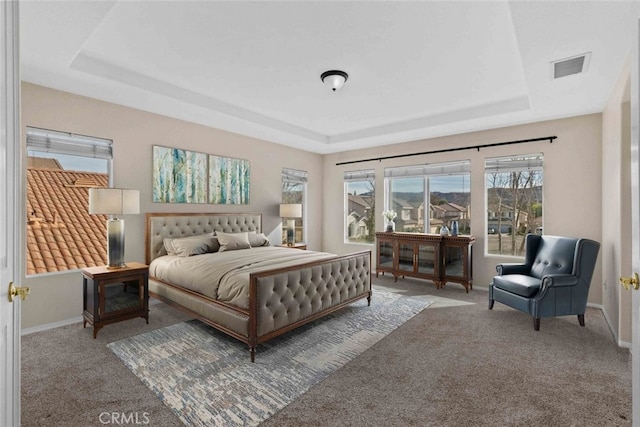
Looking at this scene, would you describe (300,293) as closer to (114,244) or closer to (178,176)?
(114,244)

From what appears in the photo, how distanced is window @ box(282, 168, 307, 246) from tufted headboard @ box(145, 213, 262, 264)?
0.97m

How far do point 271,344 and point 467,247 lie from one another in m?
3.41

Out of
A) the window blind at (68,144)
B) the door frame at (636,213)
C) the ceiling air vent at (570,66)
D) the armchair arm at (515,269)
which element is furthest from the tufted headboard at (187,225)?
the door frame at (636,213)

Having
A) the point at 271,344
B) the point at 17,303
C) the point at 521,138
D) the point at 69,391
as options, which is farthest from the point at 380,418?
the point at 521,138

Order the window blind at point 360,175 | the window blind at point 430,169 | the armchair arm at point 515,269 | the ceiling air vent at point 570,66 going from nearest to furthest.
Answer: the ceiling air vent at point 570,66, the armchair arm at point 515,269, the window blind at point 430,169, the window blind at point 360,175

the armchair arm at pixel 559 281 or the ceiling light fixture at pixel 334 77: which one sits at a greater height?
the ceiling light fixture at pixel 334 77

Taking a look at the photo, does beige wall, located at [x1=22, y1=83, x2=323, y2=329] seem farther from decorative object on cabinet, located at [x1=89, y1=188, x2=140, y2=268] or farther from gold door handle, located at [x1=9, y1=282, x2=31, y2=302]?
gold door handle, located at [x1=9, y1=282, x2=31, y2=302]

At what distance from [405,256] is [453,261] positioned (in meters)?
0.79

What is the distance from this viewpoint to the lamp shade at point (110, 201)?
3234 millimetres

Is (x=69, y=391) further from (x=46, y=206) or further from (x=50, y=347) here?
(x=46, y=206)

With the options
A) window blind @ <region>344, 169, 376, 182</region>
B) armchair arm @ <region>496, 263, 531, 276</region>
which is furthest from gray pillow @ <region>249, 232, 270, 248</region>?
armchair arm @ <region>496, 263, 531, 276</region>

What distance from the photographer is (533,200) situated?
184 inches

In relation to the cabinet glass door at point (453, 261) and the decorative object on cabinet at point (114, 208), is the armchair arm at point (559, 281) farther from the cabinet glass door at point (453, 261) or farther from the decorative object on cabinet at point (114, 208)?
the decorative object on cabinet at point (114, 208)

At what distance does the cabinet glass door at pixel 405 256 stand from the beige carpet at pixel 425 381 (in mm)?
2006
